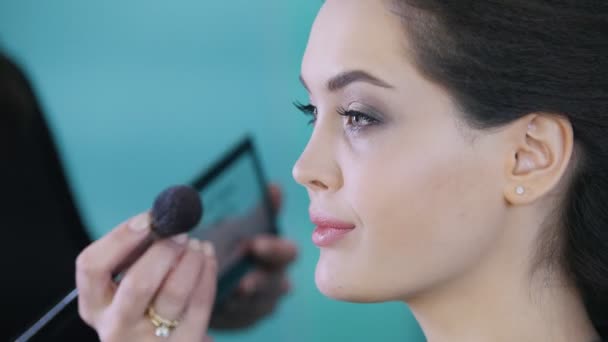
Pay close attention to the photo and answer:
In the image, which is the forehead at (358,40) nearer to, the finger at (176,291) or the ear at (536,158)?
the ear at (536,158)

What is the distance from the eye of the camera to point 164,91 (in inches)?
Answer: 53.8

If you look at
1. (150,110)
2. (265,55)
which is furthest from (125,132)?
(265,55)

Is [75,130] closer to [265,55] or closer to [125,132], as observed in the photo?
[125,132]

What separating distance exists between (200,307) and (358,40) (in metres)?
0.35

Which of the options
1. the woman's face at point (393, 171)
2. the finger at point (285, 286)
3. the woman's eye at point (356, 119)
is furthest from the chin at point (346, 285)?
the finger at point (285, 286)

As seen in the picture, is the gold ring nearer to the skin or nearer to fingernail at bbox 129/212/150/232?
fingernail at bbox 129/212/150/232

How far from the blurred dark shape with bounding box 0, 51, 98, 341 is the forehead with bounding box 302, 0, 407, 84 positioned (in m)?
0.52

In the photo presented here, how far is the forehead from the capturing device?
65 centimetres

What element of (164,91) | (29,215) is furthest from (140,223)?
(164,91)

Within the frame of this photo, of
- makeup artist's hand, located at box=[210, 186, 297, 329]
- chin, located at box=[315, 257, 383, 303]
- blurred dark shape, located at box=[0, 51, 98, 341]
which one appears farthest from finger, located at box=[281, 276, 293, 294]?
chin, located at box=[315, 257, 383, 303]

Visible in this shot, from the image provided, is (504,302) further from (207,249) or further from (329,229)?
(207,249)

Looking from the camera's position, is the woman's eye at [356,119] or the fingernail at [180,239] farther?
the fingernail at [180,239]

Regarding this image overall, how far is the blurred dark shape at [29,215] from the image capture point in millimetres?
1016

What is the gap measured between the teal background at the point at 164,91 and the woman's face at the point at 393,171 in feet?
2.26
